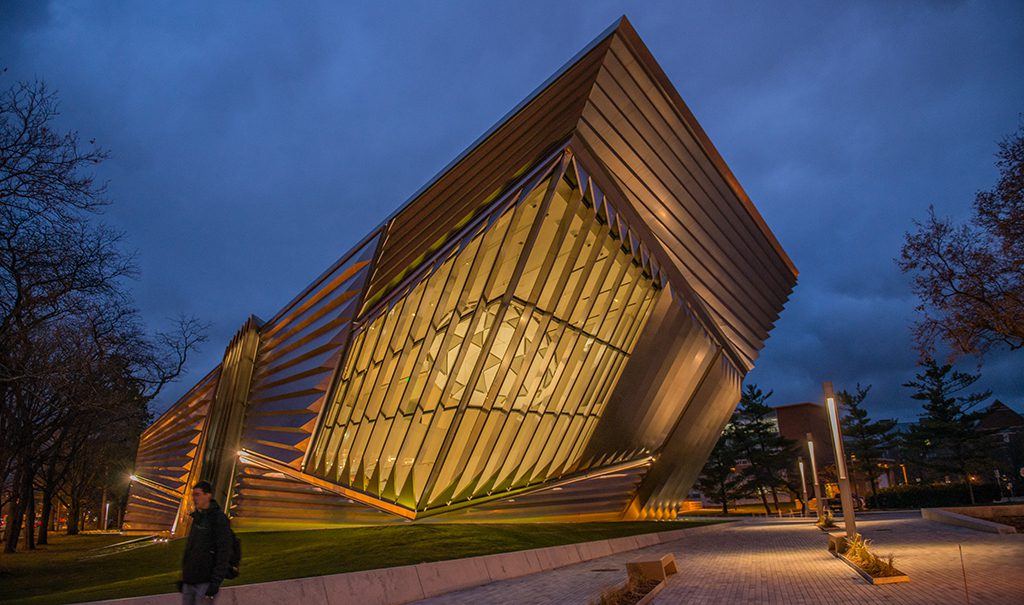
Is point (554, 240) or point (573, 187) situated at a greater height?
point (573, 187)

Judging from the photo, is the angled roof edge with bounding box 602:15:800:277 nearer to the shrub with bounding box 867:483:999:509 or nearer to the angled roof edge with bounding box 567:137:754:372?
the angled roof edge with bounding box 567:137:754:372

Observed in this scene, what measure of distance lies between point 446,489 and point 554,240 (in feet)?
22.8

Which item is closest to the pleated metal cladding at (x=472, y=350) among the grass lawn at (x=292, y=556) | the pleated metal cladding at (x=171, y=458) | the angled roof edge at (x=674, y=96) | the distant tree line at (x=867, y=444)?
the grass lawn at (x=292, y=556)

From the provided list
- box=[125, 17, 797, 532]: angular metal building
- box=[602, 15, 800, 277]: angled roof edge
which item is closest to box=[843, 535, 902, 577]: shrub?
box=[125, 17, 797, 532]: angular metal building

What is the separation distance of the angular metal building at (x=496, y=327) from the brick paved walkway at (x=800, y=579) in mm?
4316

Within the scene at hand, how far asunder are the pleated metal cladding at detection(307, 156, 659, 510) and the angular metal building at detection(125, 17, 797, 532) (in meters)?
0.05

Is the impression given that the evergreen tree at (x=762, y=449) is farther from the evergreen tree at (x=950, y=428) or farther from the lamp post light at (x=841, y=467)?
the lamp post light at (x=841, y=467)

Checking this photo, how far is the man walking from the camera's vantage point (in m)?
5.13

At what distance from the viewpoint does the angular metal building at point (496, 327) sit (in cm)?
1497

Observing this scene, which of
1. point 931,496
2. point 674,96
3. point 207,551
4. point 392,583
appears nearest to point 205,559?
point 207,551

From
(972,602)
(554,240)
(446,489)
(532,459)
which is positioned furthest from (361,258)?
(972,602)

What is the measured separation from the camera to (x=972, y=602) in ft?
23.7

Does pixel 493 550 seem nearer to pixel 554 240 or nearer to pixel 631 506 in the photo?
pixel 554 240

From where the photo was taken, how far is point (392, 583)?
9328 mm
